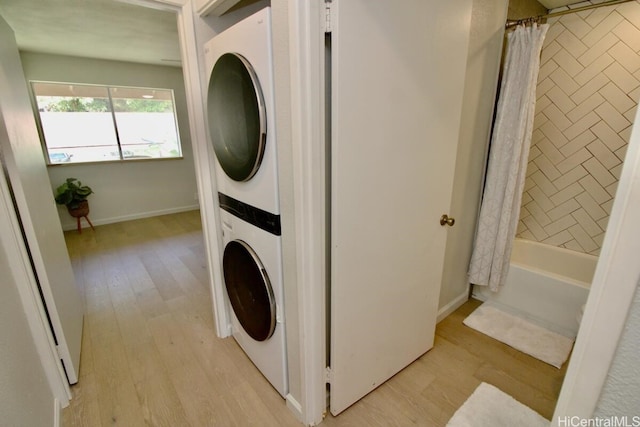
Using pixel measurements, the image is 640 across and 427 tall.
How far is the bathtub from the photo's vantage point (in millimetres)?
1836

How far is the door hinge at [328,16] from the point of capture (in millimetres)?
921

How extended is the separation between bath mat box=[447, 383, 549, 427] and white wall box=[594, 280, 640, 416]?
1.07m

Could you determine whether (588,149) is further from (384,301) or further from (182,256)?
(182,256)

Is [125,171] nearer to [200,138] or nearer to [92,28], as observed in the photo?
[92,28]

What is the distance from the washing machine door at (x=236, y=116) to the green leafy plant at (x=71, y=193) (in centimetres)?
356

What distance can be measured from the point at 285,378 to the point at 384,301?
0.63 m

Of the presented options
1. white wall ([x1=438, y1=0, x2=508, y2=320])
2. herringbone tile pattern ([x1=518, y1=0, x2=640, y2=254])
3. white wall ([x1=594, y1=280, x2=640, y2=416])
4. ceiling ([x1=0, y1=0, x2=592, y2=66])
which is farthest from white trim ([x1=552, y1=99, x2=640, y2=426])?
ceiling ([x1=0, y1=0, x2=592, y2=66])

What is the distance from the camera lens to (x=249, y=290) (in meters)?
1.48

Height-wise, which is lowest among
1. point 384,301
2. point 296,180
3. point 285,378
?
point 285,378

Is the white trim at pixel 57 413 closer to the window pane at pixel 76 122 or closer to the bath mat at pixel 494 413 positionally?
the bath mat at pixel 494 413

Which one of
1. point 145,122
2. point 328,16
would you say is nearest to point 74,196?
point 145,122

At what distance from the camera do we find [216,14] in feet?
4.79

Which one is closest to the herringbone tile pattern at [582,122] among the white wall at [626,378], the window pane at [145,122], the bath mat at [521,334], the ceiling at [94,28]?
the ceiling at [94,28]

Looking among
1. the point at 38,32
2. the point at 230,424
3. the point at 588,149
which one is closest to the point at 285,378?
the point at 230,424
